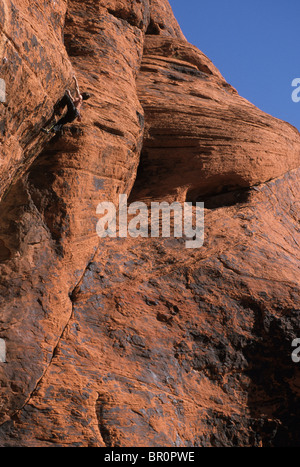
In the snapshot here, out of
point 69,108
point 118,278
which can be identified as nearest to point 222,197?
point 118,278

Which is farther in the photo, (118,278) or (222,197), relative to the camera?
(222,197)

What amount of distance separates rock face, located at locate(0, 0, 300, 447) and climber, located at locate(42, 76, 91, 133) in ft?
0.40

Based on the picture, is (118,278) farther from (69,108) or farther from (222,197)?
(222,197)

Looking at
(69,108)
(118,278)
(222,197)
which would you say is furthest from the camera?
(222,197)

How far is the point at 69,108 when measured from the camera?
19.5ft

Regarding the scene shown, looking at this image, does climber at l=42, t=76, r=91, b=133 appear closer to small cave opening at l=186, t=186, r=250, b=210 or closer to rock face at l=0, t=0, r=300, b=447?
rock face at l=0, t=0, r=300, b=447

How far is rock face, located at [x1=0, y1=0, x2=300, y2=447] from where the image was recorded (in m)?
4.95

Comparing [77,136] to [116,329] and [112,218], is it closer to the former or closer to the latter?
[112,218]

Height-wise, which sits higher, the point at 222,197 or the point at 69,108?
the point at 222,197

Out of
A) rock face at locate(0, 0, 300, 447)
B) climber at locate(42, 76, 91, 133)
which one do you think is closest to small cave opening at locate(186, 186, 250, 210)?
A: rock face at locate(0, 0, 300, 447)

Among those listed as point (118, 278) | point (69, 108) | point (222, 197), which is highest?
point (222, 197)

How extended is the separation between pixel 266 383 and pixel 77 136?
3.53 m

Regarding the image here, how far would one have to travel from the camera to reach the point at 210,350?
18.8 ft

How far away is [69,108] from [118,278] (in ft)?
6.64
